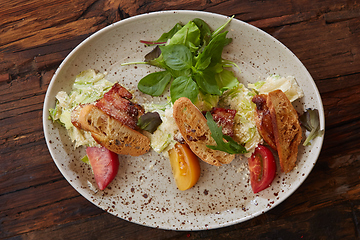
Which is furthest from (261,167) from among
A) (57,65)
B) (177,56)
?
(57,65)

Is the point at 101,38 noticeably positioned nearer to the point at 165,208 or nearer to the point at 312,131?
the point at 165,208

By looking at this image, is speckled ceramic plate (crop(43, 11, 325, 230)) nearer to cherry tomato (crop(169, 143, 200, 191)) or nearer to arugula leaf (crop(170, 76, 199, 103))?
cherry tomato (crop(169, 143, 200, 191))

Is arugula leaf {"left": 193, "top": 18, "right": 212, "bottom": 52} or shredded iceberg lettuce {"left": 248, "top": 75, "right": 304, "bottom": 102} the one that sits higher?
arugula leaf {"left": 193, "top": 18, "right": 212, "bottom": 52}

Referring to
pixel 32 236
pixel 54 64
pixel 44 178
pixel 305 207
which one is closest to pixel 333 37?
pixel 305 207

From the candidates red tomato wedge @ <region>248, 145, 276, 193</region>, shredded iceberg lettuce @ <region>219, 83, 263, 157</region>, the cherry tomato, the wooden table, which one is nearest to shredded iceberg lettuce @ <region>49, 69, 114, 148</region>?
the wooden table

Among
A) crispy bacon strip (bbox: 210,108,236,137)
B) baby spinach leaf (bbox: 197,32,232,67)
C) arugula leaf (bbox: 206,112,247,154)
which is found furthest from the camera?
crispy bacon strip (bbox: 210,108,236,137)

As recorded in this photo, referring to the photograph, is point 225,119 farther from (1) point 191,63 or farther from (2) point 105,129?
(2) point 105,129

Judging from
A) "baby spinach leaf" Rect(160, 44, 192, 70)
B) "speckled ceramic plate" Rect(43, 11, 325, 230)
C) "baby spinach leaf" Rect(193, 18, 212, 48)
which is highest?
"baby spinach leaf" Rect(193, 18, 212, 48)
